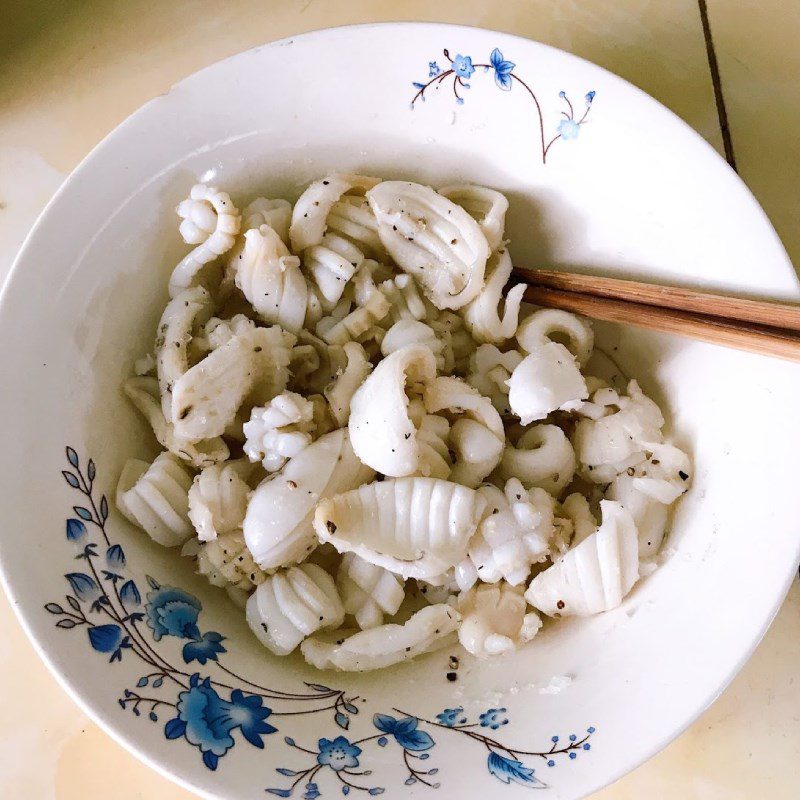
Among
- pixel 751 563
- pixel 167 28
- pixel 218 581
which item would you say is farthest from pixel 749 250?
pixel 167 28

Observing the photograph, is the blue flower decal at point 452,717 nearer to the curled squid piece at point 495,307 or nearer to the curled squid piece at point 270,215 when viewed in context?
the curled squid piece at point 495,307

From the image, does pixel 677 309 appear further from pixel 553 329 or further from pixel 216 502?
pixel 216 502

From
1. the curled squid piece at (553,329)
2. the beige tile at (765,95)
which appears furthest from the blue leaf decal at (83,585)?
the beige tile at (765,95)

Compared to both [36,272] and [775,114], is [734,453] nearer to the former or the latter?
[775,114]

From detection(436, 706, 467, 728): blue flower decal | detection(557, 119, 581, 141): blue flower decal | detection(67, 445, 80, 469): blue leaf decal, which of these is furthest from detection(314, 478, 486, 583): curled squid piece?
detection(557, 119, 581, 141): blue flower decal

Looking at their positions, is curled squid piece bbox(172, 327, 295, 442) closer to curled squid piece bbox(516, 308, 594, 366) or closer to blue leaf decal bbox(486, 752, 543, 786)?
curled squid piece bbox(516, 308, 594, 366)

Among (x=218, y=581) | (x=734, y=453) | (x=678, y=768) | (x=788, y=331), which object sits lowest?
(x=678, y=768)
